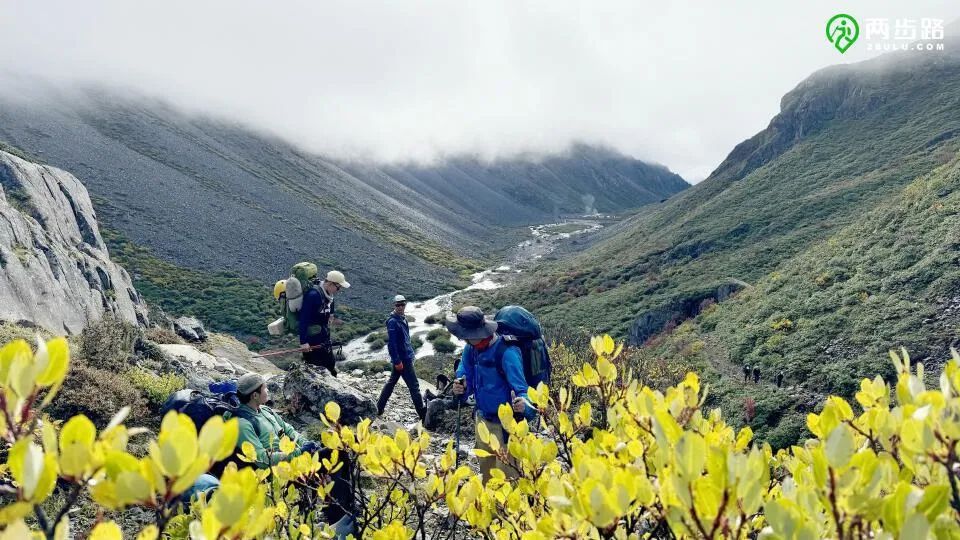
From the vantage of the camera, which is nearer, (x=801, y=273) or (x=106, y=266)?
(x=106, y=266)

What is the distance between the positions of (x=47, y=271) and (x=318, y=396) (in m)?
9.73

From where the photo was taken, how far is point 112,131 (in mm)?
50125

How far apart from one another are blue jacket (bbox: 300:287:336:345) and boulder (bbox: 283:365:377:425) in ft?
1.69

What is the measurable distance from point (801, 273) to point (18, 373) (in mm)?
21653

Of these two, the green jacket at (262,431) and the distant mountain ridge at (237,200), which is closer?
the green jacket at (262,431)

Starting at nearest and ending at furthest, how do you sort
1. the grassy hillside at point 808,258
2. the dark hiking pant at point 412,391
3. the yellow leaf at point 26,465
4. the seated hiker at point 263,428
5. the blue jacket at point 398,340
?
the yellow leaf at point 26,465 < the seated hiker at point 263,428 < the blue jacket at point 398,340 < the dark hiking pant at point 412,391 < the grassy hillside at point 808,258

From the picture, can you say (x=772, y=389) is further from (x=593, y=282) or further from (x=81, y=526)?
(x=593, y=282)

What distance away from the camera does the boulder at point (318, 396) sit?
6.87 meters

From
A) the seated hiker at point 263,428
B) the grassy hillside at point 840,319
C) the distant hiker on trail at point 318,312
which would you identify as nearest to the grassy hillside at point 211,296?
the grassy hillside at point 840,319

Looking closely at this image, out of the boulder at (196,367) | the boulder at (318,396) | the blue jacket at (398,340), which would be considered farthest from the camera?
the boulder at (196,367)

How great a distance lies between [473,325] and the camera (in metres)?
3.87

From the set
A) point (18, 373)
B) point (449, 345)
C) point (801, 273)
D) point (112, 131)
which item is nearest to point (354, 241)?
point (112, 131)

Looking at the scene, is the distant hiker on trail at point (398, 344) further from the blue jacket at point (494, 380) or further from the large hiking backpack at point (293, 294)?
the blue jacket at point (494, 380)

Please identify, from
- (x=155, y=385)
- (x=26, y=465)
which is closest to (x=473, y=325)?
(x=26, y=465)
